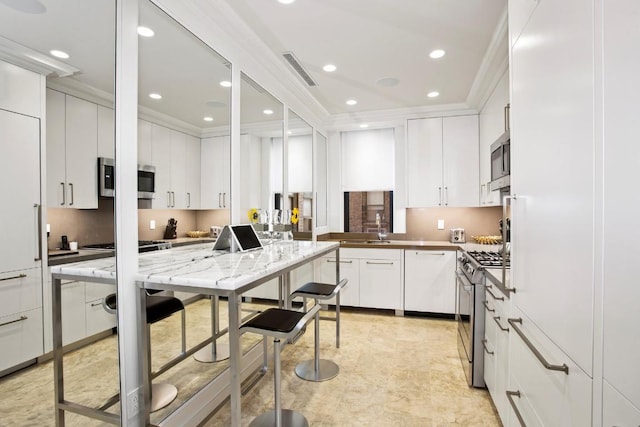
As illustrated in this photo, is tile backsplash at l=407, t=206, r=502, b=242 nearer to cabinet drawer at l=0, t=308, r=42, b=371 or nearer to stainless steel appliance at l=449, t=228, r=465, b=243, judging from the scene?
stainless steel appliance at l=449, t=228, r=465, b=243

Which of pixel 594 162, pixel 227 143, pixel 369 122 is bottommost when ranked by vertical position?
pixel 594 162

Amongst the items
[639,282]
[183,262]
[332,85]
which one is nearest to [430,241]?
[332,85]

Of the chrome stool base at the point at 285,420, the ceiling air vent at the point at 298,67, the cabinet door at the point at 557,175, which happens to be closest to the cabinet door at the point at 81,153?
the chrome stool base at the point at 285,420

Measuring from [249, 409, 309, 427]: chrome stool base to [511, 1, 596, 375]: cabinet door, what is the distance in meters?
1.47

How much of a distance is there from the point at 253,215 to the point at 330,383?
1.52 metres

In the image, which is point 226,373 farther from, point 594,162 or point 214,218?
point 594,162

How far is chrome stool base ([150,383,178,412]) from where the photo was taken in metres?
1.75

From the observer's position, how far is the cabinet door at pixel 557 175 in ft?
2.99

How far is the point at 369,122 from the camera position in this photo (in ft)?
15.0

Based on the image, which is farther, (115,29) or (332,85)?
(332,85)

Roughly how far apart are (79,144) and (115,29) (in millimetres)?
586

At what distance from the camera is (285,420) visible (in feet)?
6.61

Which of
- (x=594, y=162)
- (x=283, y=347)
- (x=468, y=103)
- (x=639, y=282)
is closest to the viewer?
(x=639, y=282)

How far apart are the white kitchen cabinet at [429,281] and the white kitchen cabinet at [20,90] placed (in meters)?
3.73
